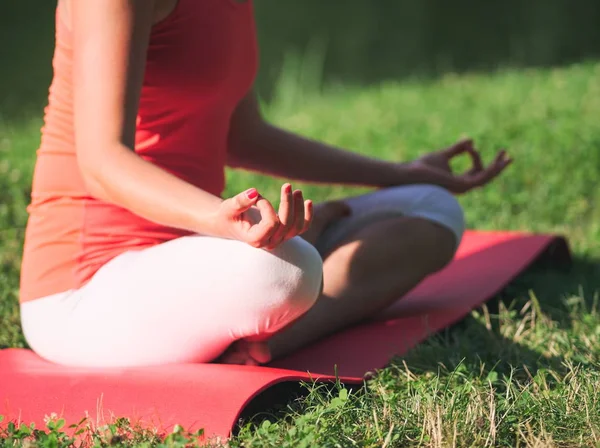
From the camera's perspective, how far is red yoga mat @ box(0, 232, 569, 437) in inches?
75.9

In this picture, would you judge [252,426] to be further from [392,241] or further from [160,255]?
[392,241]

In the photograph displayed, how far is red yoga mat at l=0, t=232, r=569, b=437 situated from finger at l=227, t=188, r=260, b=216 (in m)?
0.38

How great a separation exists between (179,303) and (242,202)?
0.41m

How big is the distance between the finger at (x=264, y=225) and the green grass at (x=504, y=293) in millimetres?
360

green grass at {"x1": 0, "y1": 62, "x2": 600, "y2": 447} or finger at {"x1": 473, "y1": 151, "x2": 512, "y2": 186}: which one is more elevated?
finger at {"x1": 473, "y1": 151, "x2": 512, "y2": 186}

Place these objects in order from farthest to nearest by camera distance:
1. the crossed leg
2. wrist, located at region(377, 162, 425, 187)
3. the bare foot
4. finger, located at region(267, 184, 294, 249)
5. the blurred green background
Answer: the blurred green background < wrist, located at region(377, 162, 425, 187) < the crossed leg < the bare foot < finger, located at region(267, 184, 294, 249)

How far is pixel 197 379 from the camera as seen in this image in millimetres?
2029

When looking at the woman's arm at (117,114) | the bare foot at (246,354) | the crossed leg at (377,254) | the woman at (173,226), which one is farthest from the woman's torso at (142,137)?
the crossed leg at (377,254)

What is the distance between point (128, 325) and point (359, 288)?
0.69 m

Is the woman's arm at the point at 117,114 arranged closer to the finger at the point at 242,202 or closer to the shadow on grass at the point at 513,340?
the finger at the point at 242,202

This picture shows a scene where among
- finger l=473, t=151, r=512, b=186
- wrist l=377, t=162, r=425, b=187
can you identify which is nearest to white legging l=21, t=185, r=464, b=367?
wrist l=377, t=162, r=425, b=187

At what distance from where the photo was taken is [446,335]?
250 cm

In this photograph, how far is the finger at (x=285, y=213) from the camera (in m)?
1.73

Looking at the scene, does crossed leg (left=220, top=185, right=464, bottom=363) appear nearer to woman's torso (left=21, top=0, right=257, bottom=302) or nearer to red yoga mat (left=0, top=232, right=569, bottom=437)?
red yoga mat (left=0, top=232, right=569, bottom=437)
